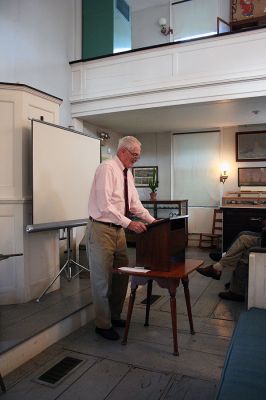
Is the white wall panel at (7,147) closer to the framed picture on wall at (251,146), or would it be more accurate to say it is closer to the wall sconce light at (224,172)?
the wall sconce light at (224,172)

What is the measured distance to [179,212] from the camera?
6.72 meters

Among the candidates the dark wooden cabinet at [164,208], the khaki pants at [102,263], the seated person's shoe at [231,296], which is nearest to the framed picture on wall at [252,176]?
the dark wooden cabinet at [164,208]

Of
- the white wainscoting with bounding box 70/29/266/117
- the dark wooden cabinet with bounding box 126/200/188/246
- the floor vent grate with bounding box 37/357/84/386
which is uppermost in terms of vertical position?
the white wainscoting with bounding box 70/29/266/117

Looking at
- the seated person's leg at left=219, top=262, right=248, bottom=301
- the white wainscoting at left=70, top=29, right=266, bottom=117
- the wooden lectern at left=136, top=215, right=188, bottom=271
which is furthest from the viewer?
the white wainscoting at left=70, top=29, right=266, bottom=117

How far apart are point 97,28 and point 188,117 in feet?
7.37

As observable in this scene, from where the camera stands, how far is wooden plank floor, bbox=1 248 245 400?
1.91m

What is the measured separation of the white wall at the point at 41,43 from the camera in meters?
4.53

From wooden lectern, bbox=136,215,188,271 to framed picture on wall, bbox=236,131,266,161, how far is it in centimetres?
461

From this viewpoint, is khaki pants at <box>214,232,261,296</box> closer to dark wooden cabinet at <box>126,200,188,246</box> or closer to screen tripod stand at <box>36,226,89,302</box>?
screen tripod stand at <box>36,226,89,302</box>

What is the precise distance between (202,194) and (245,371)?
5.74 meters

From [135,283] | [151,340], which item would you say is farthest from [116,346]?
[135,283]

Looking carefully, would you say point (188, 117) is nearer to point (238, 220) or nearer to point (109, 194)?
point (238, 220)

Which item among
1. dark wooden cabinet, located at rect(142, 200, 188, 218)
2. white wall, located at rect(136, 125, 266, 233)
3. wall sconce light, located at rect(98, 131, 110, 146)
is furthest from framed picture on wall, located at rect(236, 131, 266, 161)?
wall sconce light, located at rect(98, 131, 110, 146)

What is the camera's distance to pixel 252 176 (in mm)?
6539
